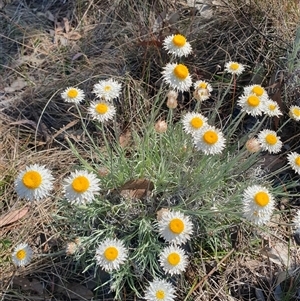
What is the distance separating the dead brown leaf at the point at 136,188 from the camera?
193 cm

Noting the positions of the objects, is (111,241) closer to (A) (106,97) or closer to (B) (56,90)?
(A) (106,97)

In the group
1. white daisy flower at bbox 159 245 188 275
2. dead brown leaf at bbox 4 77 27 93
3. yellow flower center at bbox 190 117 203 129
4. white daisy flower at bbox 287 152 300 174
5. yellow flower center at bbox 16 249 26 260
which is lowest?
dead brown leaf at bbox 4 77 27 93

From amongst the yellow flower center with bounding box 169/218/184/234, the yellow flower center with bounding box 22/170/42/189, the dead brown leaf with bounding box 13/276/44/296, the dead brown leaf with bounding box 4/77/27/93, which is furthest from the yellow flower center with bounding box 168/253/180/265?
the dead brown leaf with bounding box 4/77/27/93

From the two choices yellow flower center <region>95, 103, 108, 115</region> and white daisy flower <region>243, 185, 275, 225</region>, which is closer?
white daisy flower <region>243, 185, 275, 225</region>

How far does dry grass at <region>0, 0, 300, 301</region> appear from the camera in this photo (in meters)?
2.07

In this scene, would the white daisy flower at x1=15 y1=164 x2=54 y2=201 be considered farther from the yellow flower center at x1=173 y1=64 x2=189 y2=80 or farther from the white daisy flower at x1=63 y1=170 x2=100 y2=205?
the yellow flower center at x1=173 y1=64 x2=189 y2=80

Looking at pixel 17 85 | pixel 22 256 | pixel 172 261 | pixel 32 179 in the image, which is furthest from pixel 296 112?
pixel 17 85

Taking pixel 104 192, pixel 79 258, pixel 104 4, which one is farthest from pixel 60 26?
pixel 79 258

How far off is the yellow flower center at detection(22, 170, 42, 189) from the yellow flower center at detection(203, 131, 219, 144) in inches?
22.5

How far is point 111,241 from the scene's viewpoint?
1.73 m

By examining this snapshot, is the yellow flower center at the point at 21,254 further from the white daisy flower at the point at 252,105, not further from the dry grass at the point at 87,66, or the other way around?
the white daisy flower at the point at 252,105

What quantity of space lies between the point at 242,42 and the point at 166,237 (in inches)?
53.6

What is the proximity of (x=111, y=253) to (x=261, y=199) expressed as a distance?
0.53 meters

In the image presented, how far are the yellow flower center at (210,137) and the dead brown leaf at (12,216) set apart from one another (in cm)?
95
